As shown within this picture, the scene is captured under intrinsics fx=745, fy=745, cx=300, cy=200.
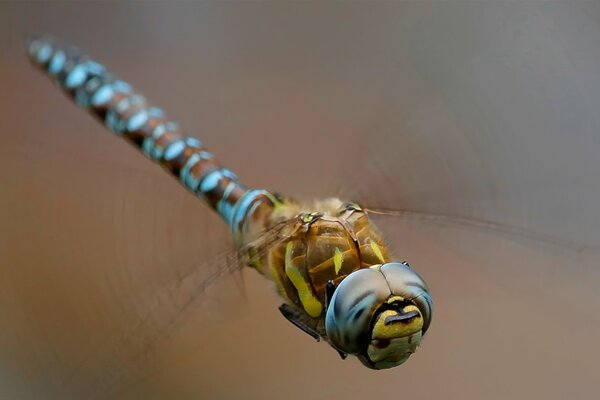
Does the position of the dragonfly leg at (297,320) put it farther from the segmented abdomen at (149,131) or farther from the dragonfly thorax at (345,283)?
the segmented abdomen at (149,131)

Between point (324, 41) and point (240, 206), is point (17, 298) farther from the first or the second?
point (324, 41)

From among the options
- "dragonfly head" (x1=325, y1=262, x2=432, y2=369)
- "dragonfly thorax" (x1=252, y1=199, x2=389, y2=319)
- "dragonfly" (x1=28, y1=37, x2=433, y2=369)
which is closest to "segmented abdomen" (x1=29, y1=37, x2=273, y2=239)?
"dragonfly" (x1=28, y1=37, x2=433, y2=369)

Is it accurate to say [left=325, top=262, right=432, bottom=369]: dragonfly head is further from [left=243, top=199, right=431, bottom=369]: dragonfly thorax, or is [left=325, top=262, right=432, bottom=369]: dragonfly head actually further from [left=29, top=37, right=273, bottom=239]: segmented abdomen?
[left=29, top=37, right=273, bottom=239]: segmented abdomen

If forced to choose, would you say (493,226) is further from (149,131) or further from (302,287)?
(149,131)

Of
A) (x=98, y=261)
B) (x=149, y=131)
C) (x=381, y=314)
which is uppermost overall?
(x=149, y=131)

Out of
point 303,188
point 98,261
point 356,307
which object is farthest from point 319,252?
point 303,188

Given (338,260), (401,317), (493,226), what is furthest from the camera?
(493,226)

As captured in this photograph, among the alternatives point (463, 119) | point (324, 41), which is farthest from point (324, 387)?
point (324, 41)

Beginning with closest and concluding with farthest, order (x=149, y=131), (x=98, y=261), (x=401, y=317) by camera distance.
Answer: (x=401, y=317) < (x=98, y=261) < (x=149, y=131)
